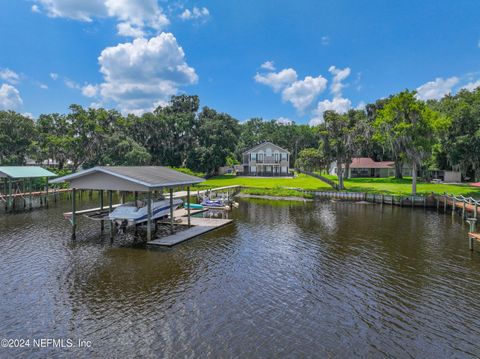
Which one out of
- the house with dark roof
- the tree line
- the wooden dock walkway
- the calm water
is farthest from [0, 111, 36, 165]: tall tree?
the wooden dock walkway

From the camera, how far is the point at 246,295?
39.2 ft

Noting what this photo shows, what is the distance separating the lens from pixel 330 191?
139 feet

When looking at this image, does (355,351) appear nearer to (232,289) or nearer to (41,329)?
(232,289)

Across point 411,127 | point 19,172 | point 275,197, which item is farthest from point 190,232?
point 411,127

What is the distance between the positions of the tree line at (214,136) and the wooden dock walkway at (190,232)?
25906 mm

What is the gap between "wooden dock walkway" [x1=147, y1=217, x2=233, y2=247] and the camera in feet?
60.1

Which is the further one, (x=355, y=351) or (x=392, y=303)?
(x=392, y=303)

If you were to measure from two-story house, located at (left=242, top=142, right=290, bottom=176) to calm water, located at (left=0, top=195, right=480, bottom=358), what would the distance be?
48086 mm

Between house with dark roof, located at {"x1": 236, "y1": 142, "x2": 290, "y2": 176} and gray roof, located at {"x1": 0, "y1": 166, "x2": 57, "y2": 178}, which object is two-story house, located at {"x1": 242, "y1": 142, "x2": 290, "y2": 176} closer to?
house with dark roof, located at {"x1": 236, "y1": 142, "x2": 290, "y2": 176}

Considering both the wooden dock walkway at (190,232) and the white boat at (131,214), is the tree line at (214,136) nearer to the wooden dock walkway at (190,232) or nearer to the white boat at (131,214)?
the wooden dock walkway at (190,232)

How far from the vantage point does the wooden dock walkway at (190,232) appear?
721 inches

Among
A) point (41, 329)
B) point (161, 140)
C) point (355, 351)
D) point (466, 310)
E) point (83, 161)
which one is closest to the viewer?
point (355, 351)

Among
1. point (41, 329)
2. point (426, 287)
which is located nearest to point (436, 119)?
point (426, 287)

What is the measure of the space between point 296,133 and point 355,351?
9099 centimetres
